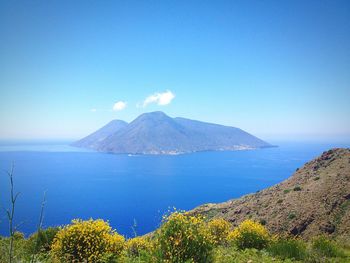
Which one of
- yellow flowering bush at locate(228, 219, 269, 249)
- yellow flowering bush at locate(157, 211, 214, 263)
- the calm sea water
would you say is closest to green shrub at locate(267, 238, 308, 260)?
yellow flowering bush at locate(228, 219, 269, 249)

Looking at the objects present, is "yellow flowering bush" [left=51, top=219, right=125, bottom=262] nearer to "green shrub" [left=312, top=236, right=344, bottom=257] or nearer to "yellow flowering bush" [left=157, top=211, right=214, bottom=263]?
"yellow flowering bush" [left=157, top=211, right=214, bottom=263]

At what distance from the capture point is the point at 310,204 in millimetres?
42219

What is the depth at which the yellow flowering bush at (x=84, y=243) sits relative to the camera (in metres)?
9.25

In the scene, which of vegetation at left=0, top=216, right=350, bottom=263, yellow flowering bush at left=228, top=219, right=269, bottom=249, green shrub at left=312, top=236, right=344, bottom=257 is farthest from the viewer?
yellow flowering bush at left=228, top=219, right=269, bottom=249

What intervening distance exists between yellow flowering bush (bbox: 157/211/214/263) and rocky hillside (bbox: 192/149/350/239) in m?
28.5

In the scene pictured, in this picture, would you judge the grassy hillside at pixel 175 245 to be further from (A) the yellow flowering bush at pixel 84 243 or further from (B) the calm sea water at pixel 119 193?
(B) the calm sea water at pixel 119 193

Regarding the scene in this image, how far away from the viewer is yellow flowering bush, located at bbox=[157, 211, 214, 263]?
25.1 ft

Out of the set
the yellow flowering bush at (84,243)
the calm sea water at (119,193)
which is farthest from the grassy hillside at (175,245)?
the calm sea water at (119,193)

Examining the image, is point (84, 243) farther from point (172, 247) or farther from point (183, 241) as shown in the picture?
point (183, 241)

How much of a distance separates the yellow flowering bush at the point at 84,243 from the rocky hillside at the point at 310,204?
95.6ft

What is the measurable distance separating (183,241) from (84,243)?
3783 millimetres

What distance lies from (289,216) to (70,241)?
3894 cm

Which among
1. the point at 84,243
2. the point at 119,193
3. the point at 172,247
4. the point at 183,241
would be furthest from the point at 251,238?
the point at 119,193

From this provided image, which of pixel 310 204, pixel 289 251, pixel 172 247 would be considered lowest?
pixel 310 204
